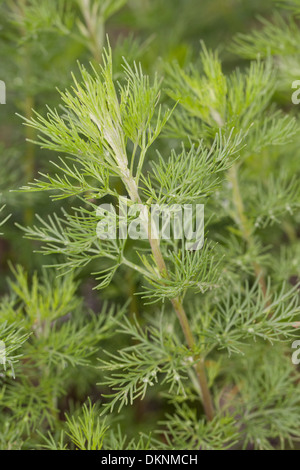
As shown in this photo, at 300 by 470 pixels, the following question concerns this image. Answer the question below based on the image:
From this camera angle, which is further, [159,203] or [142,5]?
[142,5]

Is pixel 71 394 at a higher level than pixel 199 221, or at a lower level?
lower

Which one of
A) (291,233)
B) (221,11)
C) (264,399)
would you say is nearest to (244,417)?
(264,399)

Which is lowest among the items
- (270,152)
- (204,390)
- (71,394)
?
(71,394)

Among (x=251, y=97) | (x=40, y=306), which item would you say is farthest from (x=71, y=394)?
(x=251, y=97)

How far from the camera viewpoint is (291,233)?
0.93 m

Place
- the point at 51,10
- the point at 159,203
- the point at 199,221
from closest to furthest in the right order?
the point at 159,203, the point at 199,221, the point at 51,10

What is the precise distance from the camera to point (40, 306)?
0.64 m

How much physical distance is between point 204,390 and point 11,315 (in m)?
0.26

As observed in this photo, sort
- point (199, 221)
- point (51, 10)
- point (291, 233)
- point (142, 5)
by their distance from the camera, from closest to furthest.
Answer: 1. point (199, 221)
2. point (51, 10)
3. point (291, 233)
4. point (142, 5)

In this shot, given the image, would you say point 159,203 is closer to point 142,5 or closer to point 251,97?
point 251,97

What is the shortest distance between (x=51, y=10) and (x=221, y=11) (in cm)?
66

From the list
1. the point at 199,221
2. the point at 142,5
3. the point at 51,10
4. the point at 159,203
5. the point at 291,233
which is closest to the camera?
the point at 159,203
